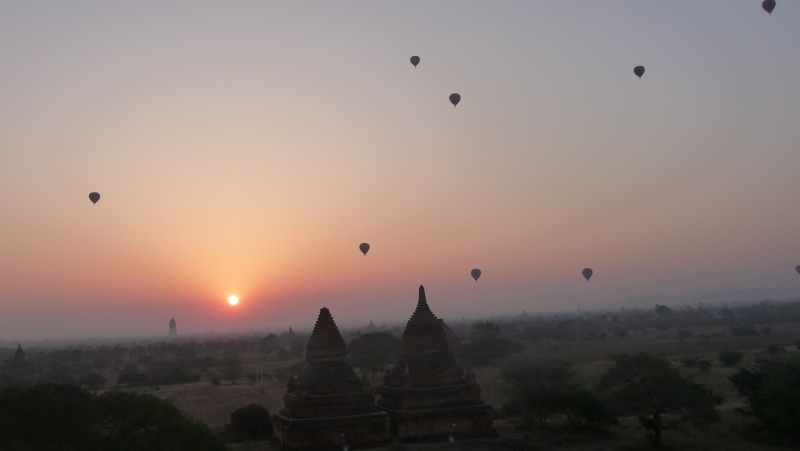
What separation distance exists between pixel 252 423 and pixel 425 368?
28.2 ft

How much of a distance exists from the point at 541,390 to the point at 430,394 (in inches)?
249

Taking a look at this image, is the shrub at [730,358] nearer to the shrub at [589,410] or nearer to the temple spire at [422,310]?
the shrub at [589,410]

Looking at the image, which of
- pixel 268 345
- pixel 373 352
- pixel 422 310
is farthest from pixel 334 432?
pixel 268 345

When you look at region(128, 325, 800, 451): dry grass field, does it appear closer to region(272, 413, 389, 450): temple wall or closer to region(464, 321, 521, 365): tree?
region(272, 413, 389, 450): temple wall

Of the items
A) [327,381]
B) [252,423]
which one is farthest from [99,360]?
[327,381]

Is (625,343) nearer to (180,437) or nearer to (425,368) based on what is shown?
(425,368)

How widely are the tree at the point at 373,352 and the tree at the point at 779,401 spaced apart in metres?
35.0

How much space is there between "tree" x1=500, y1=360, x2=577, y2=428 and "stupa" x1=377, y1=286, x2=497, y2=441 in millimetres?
3762

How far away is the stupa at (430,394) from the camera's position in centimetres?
2388

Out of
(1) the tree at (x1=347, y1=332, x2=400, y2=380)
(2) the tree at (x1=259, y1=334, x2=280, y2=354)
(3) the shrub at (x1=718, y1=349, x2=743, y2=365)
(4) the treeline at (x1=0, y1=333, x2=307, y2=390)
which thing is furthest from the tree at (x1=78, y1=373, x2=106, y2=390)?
(3) the shrub at (x1=718, y1=349, x2=743, y2=365)

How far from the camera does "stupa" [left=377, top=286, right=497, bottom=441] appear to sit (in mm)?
23875

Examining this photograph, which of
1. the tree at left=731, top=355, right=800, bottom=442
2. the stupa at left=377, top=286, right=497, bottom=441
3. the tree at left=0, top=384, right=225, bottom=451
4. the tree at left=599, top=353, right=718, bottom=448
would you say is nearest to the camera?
the tree at left=0, top=384, right=225, bottom=451

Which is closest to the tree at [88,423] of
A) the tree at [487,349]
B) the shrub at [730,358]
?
the shrub at [730,358]

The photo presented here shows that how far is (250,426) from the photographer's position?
27.7 meters
